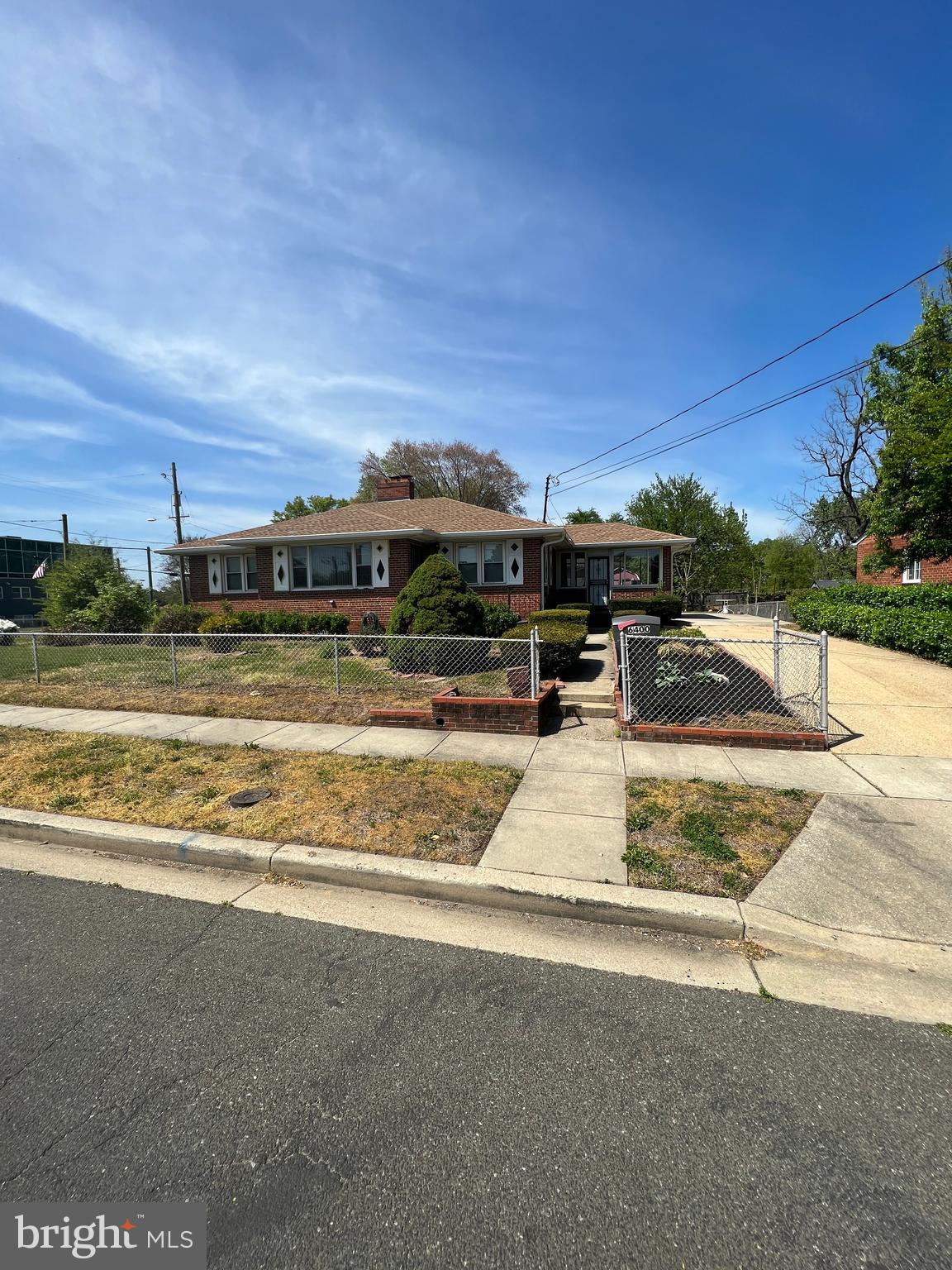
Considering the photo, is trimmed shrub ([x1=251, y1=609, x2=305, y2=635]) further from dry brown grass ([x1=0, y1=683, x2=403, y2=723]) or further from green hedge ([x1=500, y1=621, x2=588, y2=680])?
green hedge ([x1=500, y1=621, x2=588, y2=680])

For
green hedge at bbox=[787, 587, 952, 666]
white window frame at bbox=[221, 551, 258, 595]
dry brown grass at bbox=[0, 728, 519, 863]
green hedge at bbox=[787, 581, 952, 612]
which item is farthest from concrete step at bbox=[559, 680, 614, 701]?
white window frame at bbox=[221, 551, 258, 595]

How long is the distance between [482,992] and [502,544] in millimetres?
15503

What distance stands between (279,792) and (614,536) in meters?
19.8

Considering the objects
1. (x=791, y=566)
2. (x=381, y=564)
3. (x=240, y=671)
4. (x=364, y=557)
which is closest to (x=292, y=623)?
(x=364, y=557)

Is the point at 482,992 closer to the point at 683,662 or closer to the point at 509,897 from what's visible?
the point at 509,897

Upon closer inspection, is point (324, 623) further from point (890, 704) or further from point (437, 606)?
point (890, 704)

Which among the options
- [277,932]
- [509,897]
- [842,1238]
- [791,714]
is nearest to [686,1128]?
[842,1238]

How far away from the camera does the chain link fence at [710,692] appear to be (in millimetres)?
6672

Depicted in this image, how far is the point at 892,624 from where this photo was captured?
1261 centimetres

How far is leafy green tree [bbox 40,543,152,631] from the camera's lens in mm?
17953

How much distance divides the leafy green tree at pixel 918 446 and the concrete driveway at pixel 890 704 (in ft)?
15.0

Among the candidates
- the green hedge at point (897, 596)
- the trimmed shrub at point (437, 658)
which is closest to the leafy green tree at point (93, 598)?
the trimmed shrub at point (437, 658)

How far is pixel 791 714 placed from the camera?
702 centimetres

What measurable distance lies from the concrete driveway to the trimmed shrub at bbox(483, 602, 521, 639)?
23.9 ft
